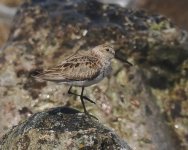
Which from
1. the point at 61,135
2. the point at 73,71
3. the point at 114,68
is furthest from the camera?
the point at 114,68

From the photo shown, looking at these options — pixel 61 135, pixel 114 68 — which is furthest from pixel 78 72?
pixel 114 68

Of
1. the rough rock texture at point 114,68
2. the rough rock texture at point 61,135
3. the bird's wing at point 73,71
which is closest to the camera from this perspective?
the rough rock texture at point 61,135

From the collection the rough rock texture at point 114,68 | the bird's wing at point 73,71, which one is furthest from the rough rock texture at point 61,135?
the rough rock texture at point 114,68

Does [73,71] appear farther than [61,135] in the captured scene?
Yes

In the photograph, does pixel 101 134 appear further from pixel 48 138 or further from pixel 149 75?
pixel 149 75

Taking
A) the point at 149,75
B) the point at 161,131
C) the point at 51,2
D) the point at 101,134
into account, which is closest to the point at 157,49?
the point at 149,75

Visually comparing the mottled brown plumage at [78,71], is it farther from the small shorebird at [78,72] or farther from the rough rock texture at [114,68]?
the rough rock texture at [114,68]

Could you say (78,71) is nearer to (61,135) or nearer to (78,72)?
(78,72)
